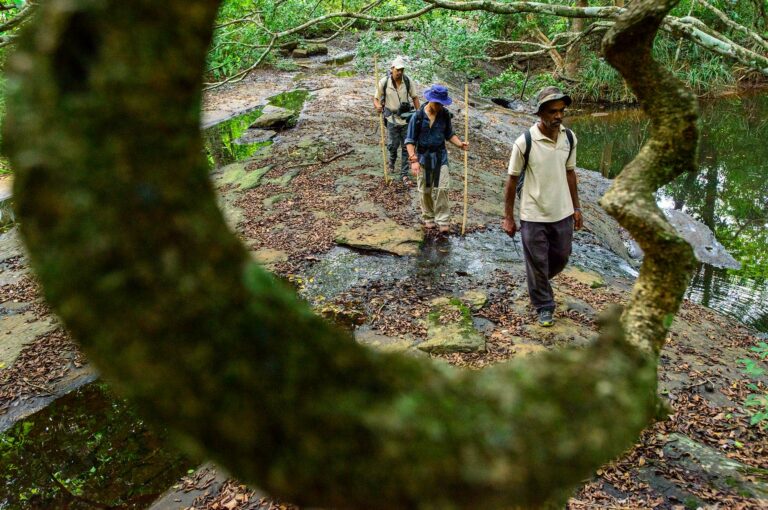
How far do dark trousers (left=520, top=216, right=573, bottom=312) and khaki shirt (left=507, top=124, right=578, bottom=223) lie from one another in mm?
90

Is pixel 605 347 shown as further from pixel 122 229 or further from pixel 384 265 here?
pixel 384 265

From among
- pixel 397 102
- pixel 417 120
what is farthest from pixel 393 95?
pixel 417 120

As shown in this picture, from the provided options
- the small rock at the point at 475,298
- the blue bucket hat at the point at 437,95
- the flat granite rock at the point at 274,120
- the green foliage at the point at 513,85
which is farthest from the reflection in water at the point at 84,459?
the green foliage at the point at 513,85

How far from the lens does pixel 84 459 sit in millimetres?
4352

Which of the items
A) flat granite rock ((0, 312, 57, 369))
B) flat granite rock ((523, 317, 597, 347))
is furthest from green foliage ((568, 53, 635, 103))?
flat granite rock ((0, 312, 57, 369))

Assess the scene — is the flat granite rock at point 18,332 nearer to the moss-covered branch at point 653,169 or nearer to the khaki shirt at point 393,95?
the khaki shirt at point 393,95

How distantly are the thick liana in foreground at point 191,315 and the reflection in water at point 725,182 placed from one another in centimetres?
797

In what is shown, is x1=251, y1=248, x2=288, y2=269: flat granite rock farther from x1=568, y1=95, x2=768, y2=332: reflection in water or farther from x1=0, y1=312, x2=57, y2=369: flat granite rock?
x1=568, y1=95, x2=768, y2=332: reflection in water

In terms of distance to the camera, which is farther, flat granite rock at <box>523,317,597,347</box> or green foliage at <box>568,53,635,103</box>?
green foliage at <box>568,53,635,103</box>

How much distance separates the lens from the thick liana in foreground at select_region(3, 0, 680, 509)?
2.11ft

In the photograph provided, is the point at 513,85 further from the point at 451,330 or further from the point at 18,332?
the point at 18,332

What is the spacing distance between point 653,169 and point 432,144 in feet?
18.1

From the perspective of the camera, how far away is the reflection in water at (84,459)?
3.98 metres

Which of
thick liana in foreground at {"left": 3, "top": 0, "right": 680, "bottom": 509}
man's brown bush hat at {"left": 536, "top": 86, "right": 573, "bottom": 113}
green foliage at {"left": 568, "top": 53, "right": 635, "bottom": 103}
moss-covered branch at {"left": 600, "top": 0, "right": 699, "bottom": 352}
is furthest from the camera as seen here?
green foliage at {"left": 568, "top": 53, "right": 635, "bottom": 103}
